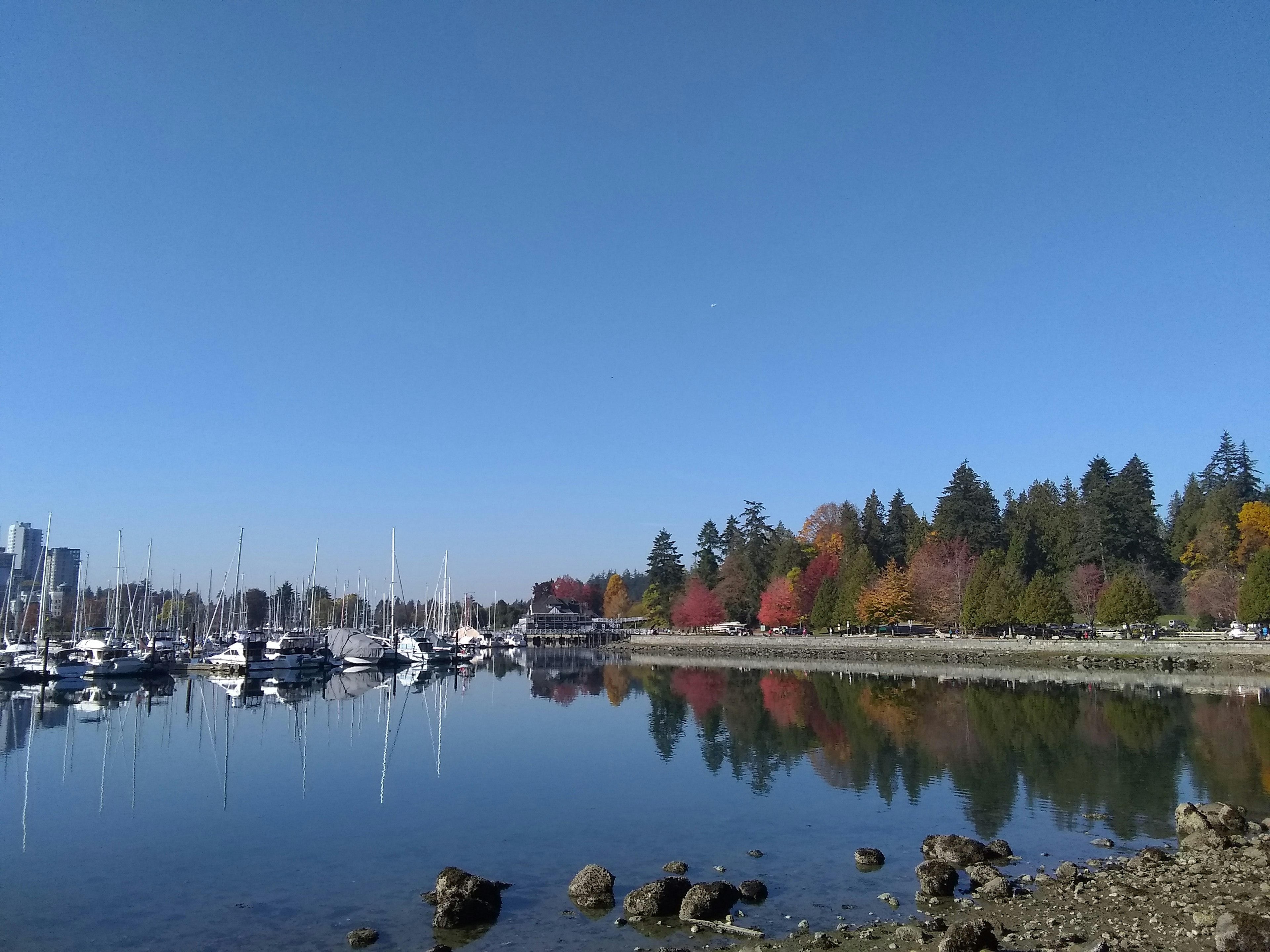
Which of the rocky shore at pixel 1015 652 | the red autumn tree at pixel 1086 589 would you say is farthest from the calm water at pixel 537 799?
the red autumn tree at pixel 1086 589

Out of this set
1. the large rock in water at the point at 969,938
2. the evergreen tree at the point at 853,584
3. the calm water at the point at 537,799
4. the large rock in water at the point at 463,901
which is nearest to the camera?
the large rock in water at the point at 969,938

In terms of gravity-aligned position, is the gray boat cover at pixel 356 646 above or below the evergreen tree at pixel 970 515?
below

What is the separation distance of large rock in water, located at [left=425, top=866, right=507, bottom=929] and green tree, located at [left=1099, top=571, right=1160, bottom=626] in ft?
212

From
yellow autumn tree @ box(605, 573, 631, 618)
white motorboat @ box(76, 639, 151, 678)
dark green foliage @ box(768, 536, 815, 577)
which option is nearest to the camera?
white motorboat @ box(76, 639, 151, 678)

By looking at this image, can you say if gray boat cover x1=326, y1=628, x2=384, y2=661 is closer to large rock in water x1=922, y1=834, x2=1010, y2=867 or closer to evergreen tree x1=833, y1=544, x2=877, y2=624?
evergreen tree x1=833, y1=544, x2=877, y2=624

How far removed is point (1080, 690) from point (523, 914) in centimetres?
4540

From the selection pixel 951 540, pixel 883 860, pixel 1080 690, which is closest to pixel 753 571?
pixel 951 540

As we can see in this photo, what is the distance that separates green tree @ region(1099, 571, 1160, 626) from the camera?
66.4m

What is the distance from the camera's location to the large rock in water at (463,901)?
15.5 m

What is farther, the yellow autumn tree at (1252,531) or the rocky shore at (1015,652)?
the yellow autumn tree at (1252,531)

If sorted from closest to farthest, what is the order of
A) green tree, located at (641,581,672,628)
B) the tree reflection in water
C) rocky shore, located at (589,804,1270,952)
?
rocky shore, located at (589,804,1270,952) → the tree reflection in water → green tree, located at (641,581,672,628)

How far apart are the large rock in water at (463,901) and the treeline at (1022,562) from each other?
2553 inches

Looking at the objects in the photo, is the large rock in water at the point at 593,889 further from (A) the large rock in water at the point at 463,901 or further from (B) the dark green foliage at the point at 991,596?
(B) the dark green foliage at the point at 991,596

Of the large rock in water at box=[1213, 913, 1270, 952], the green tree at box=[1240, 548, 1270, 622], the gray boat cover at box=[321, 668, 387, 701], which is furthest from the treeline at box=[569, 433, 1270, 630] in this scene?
the large rock in water at box=[1213, 913, 1270, 952]
